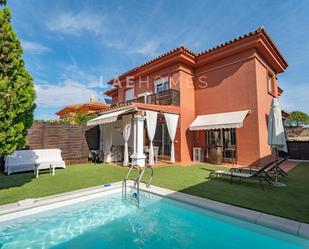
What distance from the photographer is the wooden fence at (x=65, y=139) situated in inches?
771

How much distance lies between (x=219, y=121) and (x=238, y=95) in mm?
3771

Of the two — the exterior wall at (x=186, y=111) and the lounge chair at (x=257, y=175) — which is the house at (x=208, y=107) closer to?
the exterior wall at (x=186, y=111)

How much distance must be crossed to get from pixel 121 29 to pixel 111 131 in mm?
12835

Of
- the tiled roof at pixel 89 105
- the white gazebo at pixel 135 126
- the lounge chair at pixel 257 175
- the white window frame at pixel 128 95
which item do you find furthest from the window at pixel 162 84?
the tiled roof at pixel 89 105

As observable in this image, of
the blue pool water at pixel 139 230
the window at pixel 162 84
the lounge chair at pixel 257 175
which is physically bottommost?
the blue pool water at pixel 139 230

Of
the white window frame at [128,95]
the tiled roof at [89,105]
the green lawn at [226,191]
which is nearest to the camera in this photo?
the green lawn at [226,191]

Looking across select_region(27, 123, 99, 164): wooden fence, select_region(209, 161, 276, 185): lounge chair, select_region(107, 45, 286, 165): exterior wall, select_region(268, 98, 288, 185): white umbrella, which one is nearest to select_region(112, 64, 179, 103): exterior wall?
select_region(107, 45, 286, 165): exterior wall

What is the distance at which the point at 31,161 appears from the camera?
663 inches

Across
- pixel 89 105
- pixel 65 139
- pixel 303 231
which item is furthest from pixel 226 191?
pixel 89 105

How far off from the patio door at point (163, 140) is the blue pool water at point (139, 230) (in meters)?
15.5

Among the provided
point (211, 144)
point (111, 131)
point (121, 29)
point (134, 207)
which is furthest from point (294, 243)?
point (121, 29)

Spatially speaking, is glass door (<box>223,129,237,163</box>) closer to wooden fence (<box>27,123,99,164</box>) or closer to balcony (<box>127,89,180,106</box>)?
balcony (<box>127,89,180,106</box>)

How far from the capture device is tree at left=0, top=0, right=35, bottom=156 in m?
8.91

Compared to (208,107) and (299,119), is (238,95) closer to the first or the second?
(208,107)
